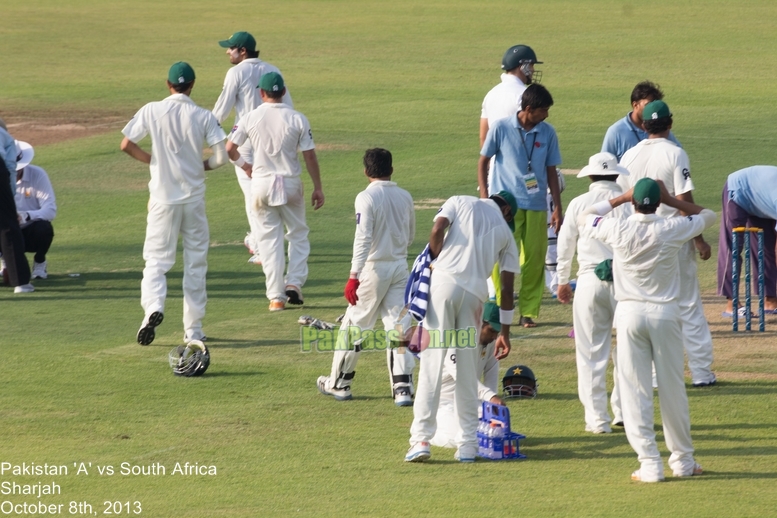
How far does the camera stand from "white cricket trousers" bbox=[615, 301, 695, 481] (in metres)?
7.83

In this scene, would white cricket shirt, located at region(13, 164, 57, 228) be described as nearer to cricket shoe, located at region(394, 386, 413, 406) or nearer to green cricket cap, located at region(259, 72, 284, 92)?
green cricket cap, located at region(259, 72, 284, 92)

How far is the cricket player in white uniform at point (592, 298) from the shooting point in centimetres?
890

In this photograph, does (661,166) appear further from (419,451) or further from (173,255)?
(173,255)

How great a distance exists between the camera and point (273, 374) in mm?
10773

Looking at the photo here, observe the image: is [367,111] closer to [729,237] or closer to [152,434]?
[729,237]

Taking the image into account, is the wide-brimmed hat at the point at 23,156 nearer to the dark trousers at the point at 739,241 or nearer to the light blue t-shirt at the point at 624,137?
the light blue t-shirt at the point at 624,137

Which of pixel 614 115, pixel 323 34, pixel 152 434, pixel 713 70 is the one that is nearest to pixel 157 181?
pixel 152 434

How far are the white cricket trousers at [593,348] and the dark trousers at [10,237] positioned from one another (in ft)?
23.5

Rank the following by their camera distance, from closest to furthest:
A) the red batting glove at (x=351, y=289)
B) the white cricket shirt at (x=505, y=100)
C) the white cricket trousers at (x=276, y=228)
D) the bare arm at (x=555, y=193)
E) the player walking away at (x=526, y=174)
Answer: the red batting glove at (x=351, y=289) → the player walking away at (x=526, y=174) → the bare arm at (x=555, y=193) → the white cricket shirt at (x=505, y=100) → the white cricket trousers at (x=276, y=228)

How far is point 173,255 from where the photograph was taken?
11.6 m

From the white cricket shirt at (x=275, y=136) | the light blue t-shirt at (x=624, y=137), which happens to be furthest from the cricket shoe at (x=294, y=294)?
the light blue t-shirt at (x=624, y=137)

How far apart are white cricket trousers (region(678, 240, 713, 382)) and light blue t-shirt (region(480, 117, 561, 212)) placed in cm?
190

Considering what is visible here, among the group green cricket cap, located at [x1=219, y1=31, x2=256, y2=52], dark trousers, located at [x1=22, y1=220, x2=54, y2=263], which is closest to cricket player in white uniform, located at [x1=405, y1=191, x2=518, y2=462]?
green cricket cap, located at [x1=219, y1=31, x2=256, y2=52]

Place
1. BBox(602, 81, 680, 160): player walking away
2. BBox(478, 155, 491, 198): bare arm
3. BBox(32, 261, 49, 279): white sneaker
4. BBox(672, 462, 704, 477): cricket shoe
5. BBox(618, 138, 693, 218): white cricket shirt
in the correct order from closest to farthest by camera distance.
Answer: BBox(672, 462, 704, 477): cricket shoe
BBox(618, 138, 693, 218): white cricket shirt
BBox(602, 81, 680, 160): player walking away
BBox(478, 155, 491, 198): bare arm
BBox(32, 261, 49, 279): white sneaker
